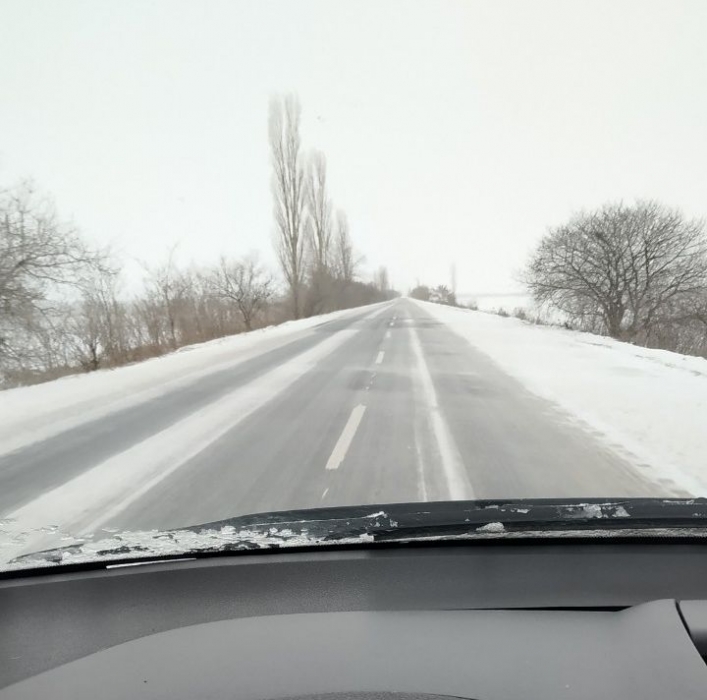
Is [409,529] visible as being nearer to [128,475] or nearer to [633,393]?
[128,475]

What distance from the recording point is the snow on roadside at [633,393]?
15.2 feet

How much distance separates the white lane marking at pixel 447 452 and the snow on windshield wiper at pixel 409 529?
4.32ft

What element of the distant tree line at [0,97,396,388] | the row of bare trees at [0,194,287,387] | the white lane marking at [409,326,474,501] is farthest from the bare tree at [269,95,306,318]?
the white lane marking at [409,326,474,501]

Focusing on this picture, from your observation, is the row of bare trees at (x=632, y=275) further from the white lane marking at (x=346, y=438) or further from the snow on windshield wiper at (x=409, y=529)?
the snow on windshield wiper at (x=409, y=529)

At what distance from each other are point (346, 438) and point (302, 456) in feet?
2.39

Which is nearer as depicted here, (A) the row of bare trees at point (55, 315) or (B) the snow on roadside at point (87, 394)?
(B) the snow on roadside at point (87, 394)

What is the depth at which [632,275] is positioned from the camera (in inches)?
821

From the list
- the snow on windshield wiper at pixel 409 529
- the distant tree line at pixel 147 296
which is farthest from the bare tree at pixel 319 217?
the snow on windshield wiper at pixel 409 529

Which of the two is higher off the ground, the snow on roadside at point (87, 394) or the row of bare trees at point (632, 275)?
the row of bare trees at point (632, 275)

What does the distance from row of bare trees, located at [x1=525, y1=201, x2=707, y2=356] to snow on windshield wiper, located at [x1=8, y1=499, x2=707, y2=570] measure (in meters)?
20.6

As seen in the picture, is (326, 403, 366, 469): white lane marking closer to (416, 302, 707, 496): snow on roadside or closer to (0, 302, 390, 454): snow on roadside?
(416, 302, 707, 496): snow on roadside

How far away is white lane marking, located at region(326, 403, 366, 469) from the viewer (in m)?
4.67

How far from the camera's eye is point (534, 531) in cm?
216

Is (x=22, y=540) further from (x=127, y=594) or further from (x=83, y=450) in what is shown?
(x=83, y=450)
